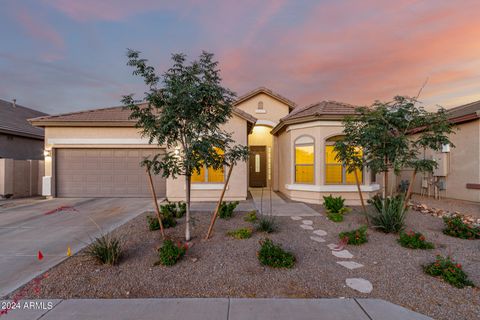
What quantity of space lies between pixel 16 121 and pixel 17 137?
6.12ft

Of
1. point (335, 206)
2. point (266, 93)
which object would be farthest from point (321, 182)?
point (266, 93)

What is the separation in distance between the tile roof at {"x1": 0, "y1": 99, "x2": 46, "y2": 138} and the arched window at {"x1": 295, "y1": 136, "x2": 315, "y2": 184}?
53.6ft

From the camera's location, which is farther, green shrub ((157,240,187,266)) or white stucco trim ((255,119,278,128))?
white stucco trim ((255,119,278,128))

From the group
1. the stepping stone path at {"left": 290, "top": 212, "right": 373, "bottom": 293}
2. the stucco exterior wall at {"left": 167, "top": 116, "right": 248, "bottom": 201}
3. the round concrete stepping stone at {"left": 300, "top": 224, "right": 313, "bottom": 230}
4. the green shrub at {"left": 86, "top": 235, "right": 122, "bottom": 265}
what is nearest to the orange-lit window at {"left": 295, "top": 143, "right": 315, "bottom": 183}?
the stucco exterior wall at {"left": 167, "top": 116, "right": 248, "bottom": 201}

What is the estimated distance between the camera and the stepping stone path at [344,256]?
3.18m

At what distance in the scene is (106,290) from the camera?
9.99ft

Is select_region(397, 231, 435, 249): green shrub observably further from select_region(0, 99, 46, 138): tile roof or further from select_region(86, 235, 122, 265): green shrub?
select_region(0, 99, 46, 138): tile roof

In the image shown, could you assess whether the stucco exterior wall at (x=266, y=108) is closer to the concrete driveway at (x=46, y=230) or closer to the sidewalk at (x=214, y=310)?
the concrete driveway at (x=46, y=230)

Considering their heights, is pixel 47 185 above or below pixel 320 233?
above

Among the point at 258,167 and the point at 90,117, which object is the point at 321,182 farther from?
the point at 90,117

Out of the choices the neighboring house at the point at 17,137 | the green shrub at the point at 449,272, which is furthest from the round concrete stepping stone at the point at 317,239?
the neighboring house at the point at 17,137

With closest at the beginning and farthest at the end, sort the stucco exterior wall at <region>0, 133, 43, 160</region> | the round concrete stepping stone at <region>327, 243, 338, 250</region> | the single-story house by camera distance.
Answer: the round concrete stepping stone at <region>327, 243, 338, 250</region>, the single-story house, the stucco exterior wall at <region>0, 133, 43, 160</region>

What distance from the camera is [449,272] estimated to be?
10.6 ft

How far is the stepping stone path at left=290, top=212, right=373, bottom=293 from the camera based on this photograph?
318 centimetres
